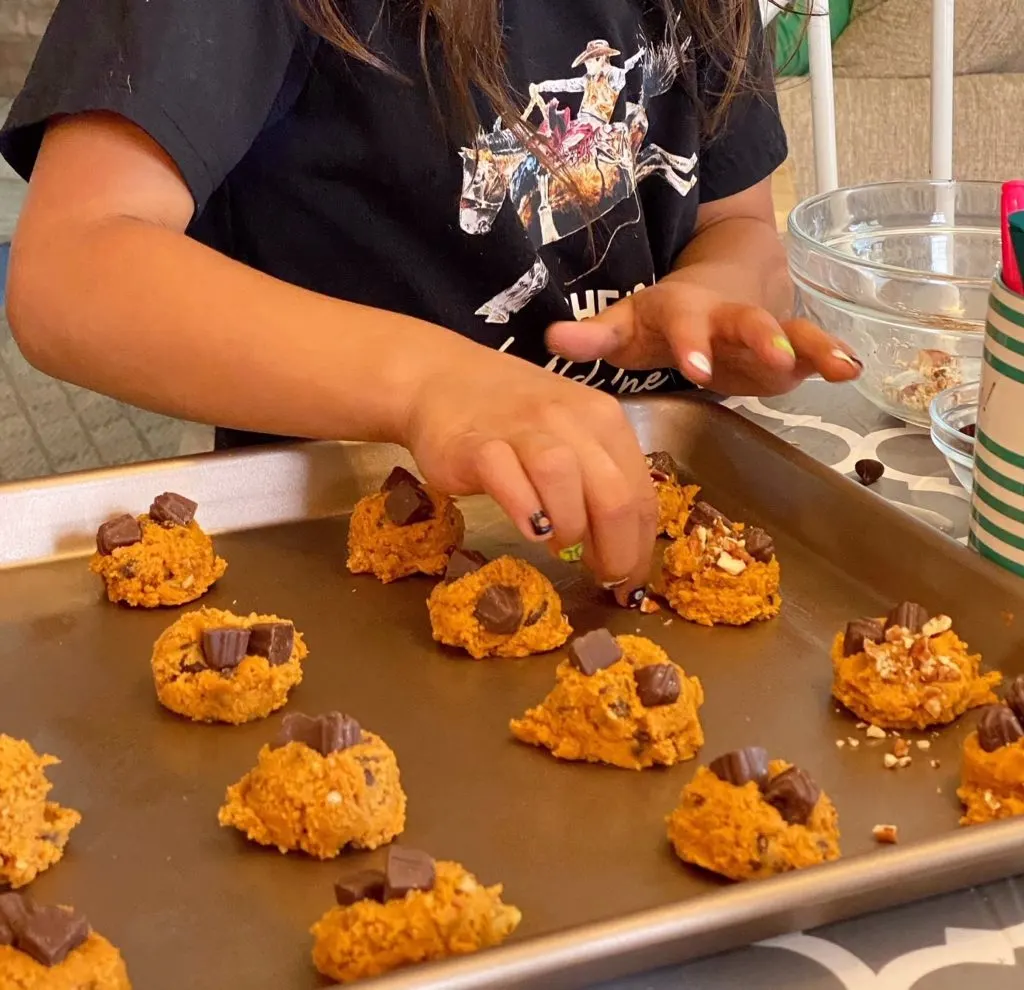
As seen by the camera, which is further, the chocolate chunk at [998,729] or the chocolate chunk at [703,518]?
the chocolate chunk at [703,518]

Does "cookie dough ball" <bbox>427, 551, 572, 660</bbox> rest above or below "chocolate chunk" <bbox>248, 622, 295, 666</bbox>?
below

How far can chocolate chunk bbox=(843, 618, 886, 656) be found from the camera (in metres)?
0.62

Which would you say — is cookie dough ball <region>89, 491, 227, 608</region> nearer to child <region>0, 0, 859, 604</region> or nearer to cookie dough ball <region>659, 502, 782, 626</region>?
child <region>0, 0, 859, 604</region>

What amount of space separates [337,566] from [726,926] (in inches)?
16.5

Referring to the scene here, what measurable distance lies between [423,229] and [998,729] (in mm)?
599

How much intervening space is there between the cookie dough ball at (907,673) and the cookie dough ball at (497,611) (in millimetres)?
157

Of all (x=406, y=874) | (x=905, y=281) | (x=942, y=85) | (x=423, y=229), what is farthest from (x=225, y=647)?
(x=942, y=85)

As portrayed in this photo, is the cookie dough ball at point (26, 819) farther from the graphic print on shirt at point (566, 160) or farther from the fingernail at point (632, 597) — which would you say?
the graphic print on shirt at point (566, 160)

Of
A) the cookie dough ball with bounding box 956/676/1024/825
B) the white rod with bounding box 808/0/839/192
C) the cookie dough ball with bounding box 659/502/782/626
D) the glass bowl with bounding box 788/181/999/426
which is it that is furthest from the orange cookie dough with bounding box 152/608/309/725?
the white rod with bounding box 808/0/839/192

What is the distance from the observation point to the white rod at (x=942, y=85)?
137 centimetres

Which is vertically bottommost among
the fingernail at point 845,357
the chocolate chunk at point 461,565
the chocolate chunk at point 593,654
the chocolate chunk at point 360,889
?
the chocolate chunk at point 461,565

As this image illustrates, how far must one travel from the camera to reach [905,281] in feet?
3.10

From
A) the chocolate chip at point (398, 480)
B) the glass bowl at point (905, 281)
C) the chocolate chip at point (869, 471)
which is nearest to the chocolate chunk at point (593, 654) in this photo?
the chocolate chip at point (398, 480)

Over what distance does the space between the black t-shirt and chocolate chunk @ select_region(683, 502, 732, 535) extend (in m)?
0.29
